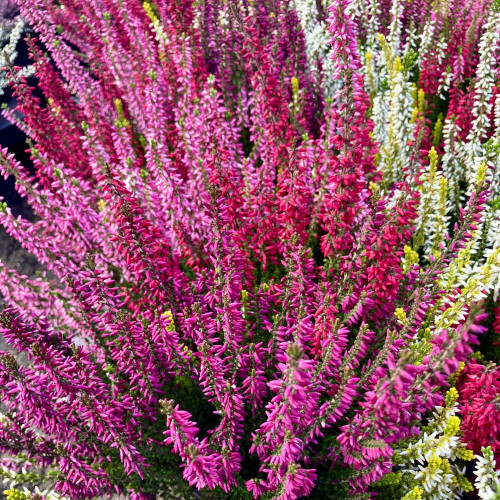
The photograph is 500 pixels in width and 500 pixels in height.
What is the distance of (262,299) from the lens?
344cm

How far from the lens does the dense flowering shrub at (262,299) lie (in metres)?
2.70

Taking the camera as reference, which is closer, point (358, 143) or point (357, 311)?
point (357, 311)

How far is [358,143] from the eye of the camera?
3.32 m

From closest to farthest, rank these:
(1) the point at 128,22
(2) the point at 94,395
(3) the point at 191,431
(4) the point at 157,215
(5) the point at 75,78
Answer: (3) the point at 191,431 → (2) the point at 94,395 → (4) the point at 157,215 → (5) the point at 75,78 → (1) the point at 128,22

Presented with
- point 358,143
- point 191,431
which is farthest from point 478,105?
point 191,431

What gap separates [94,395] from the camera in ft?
9.30

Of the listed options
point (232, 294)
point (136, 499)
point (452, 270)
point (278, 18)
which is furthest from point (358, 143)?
point (278, 18)

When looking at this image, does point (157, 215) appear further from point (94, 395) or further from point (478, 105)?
point (478, 105)

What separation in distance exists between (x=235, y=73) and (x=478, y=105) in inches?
125

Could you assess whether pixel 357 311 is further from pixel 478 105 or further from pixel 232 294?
pixel 478 105

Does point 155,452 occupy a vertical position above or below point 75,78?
below

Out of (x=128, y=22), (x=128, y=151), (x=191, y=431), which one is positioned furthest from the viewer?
(x=128, y=22)

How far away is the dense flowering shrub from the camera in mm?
2703

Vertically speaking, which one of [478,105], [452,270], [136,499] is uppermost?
[478,105]
